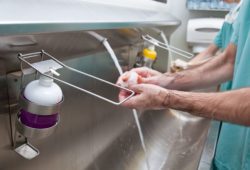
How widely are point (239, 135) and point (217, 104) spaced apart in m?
0.29

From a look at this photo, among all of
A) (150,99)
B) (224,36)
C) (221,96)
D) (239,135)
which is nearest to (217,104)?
(221,96)

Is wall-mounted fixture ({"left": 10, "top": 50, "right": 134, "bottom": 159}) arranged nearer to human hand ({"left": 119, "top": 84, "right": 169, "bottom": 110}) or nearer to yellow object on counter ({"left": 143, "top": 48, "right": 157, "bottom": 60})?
human hand ({"left": 119, "top": 84, "right": 169, "bottom": 110})

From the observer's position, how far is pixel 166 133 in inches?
51.3

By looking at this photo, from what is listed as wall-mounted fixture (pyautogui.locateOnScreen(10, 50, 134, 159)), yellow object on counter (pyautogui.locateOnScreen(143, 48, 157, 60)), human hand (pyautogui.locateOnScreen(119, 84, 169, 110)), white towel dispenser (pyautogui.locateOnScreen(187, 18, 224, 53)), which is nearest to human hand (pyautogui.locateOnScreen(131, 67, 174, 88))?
yellow object on counter (pyautogui.locateOnScreen(143, 48, 157, 60))

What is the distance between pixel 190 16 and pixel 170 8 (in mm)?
245

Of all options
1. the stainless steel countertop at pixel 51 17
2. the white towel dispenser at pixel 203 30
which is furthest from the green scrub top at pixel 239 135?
the white towel dispenser at pixel 203 30

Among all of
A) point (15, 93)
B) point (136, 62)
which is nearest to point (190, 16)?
point (136, 62)

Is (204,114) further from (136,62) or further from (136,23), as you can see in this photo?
(136,62)

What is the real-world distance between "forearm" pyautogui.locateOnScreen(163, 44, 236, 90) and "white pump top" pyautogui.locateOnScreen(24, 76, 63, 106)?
2.09ft

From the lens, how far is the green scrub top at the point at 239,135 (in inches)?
30.5

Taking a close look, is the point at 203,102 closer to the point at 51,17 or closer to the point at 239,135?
the point at 239,135

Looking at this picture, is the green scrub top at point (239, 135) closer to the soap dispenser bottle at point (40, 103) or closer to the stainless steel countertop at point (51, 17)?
the stainless steel countertop at point (51, 17)

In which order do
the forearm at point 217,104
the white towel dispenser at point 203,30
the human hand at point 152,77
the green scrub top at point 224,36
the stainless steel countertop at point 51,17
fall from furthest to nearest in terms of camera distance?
the white towel dispenser at point 203,30 < the green scrub top at point 224,36 < the human hand at point 152,77 < the forearm at point 217,104 < the stainless steel countertop at point 51,17

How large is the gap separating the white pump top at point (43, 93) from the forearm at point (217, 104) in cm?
29
